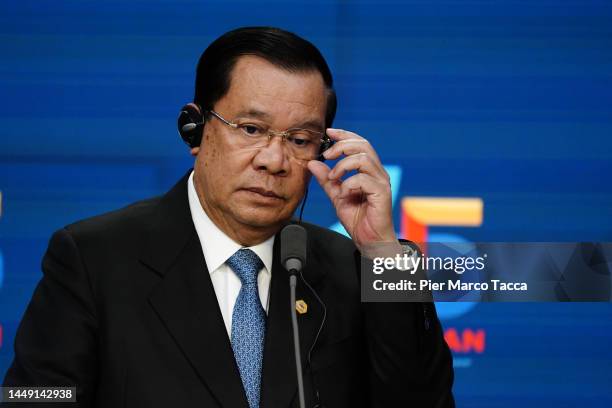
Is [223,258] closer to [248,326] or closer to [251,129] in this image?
[248,326]

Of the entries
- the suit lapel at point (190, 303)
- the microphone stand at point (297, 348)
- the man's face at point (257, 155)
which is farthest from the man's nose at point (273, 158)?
the microphone stand at point (297, 348)

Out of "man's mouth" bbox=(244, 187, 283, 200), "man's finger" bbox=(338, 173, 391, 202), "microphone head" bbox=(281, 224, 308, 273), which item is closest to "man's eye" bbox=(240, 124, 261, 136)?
"man's mouth" bbox=(244, 187, 283, 200)

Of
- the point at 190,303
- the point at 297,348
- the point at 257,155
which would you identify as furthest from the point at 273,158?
the point at 297,348

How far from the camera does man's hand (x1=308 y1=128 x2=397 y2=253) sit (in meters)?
2.00

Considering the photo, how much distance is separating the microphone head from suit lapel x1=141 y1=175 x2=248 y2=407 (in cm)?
27

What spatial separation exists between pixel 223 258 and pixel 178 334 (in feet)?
0.77

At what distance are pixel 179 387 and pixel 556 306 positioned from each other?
1.35 m

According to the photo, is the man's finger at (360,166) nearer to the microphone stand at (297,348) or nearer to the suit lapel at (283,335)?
the suit lapel at (283,335)

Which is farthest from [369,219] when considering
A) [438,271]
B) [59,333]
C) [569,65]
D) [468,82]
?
[569,65]

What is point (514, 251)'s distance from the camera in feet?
8.10

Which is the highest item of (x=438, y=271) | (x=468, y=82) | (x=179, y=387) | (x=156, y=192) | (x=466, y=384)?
(x=468, y=82)

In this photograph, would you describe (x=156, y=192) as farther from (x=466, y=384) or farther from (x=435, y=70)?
(x=466, y=384)

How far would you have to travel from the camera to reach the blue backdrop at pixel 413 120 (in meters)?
2.68

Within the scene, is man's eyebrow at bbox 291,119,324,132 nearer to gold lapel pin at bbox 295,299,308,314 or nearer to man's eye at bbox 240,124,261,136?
man's eye at bbox 240,124,261,136
